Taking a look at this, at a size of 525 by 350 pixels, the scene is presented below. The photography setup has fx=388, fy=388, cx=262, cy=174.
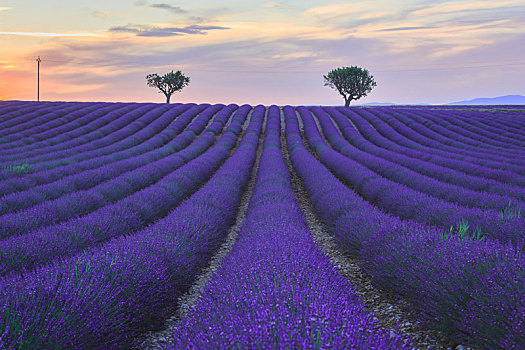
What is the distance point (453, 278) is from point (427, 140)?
55.2 ft

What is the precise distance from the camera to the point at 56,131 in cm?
2023

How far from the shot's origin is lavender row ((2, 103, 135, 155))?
52.7 feet

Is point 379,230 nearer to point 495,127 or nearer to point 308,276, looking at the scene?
point 308,276

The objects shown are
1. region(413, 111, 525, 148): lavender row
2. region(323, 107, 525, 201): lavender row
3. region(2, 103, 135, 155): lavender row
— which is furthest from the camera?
region(413, 111, 525, 148): lavender row

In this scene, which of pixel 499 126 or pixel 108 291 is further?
pixel 499 126

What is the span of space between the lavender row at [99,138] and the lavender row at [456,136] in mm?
15450

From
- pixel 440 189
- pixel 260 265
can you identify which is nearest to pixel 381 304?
pixel 260 265

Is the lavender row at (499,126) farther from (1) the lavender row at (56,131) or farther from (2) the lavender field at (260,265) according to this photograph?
(1) the lavender row at (56,131)

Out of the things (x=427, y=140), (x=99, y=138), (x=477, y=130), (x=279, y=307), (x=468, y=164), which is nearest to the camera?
(x=279, y=307)

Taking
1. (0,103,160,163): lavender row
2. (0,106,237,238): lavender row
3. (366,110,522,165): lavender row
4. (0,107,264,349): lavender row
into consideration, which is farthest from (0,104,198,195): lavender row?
(366,110,522,165): lavender row

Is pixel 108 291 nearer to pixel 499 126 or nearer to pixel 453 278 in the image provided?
pixel 453 278

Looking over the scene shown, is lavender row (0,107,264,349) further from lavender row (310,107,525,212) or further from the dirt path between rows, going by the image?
lavender row (310,107,525,212)

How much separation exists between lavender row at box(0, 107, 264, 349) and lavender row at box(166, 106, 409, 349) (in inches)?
22.1

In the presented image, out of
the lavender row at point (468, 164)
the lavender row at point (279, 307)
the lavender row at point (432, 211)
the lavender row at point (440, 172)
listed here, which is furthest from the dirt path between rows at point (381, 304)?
the lavender row at point (468, 164)
